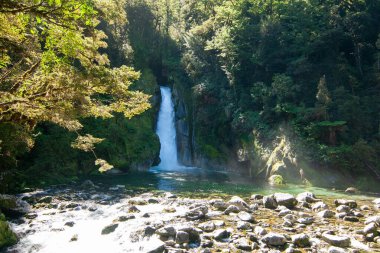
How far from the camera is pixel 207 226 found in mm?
10656

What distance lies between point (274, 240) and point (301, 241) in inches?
30.6

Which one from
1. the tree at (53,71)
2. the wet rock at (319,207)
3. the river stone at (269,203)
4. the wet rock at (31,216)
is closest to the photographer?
the tree at (53,71)

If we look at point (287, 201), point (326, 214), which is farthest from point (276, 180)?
point (326, 214)

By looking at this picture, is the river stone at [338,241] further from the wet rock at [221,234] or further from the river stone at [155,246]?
the river stone at [155,246]

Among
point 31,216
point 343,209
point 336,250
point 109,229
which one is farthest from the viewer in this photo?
point 343,209

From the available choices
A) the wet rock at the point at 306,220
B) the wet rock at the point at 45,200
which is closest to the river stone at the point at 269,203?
the wet rock at the point at 306,220

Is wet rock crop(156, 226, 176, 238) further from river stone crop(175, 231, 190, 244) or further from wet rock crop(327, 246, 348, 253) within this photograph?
wet rock crop(327, 246, 348, 253)

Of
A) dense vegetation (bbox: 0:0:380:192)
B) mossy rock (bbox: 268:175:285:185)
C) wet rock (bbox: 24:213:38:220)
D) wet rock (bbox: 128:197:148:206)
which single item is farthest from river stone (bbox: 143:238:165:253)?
mossy rock (bbox: 268:175:285:185)

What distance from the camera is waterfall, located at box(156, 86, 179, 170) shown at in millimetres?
36438

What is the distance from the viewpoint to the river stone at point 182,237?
31.1 ft

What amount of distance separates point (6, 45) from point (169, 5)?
165 ft

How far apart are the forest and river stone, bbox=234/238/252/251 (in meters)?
0.04

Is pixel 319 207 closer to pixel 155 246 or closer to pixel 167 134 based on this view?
pixel 155 246

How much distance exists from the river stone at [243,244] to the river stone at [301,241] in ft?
4.38
